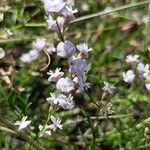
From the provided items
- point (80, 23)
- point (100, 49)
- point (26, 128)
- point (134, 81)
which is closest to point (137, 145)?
point (134, 81)

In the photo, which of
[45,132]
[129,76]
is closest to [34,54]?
[129,76]

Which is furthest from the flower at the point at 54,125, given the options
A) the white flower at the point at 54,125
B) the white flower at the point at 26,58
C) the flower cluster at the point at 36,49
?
the white flower at the point at 26,58

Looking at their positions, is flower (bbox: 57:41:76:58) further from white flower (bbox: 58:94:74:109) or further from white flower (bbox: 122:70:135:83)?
white flower (bbox: 122:70:135:83)

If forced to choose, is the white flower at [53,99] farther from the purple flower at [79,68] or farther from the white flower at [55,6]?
the white flower at [55,6]

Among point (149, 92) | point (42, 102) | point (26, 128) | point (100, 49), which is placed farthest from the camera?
point (100, 49)

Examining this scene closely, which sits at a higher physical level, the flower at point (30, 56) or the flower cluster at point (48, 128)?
the flower at point (30, 56)

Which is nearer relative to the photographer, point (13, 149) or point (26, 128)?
point (26, 128)

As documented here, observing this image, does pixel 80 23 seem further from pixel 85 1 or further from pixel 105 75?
pixel 105 75

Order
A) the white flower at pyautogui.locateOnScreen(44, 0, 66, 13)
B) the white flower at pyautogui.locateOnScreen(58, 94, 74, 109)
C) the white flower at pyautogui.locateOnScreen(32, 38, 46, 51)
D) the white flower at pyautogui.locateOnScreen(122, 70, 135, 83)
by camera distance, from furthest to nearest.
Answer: the white flower at pyautogui.locateOnScreen(32, 38, 46, 51) → the white flower at pyautogui.locateOnScreen(122, 70, 135, 83) → the white flower at pyautogui.locateOnScreen(58, 94, 74, 109) → the white flower at pyautogui.locateOnScreen(44, 0, 66, 13)

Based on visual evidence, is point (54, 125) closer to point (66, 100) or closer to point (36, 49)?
point (66, 100)

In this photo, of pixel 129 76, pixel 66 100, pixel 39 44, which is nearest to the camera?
pixel 66 100

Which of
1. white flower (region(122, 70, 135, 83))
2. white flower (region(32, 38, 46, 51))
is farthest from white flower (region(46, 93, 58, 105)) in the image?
white flower (region(32, 38, 46, 51))
